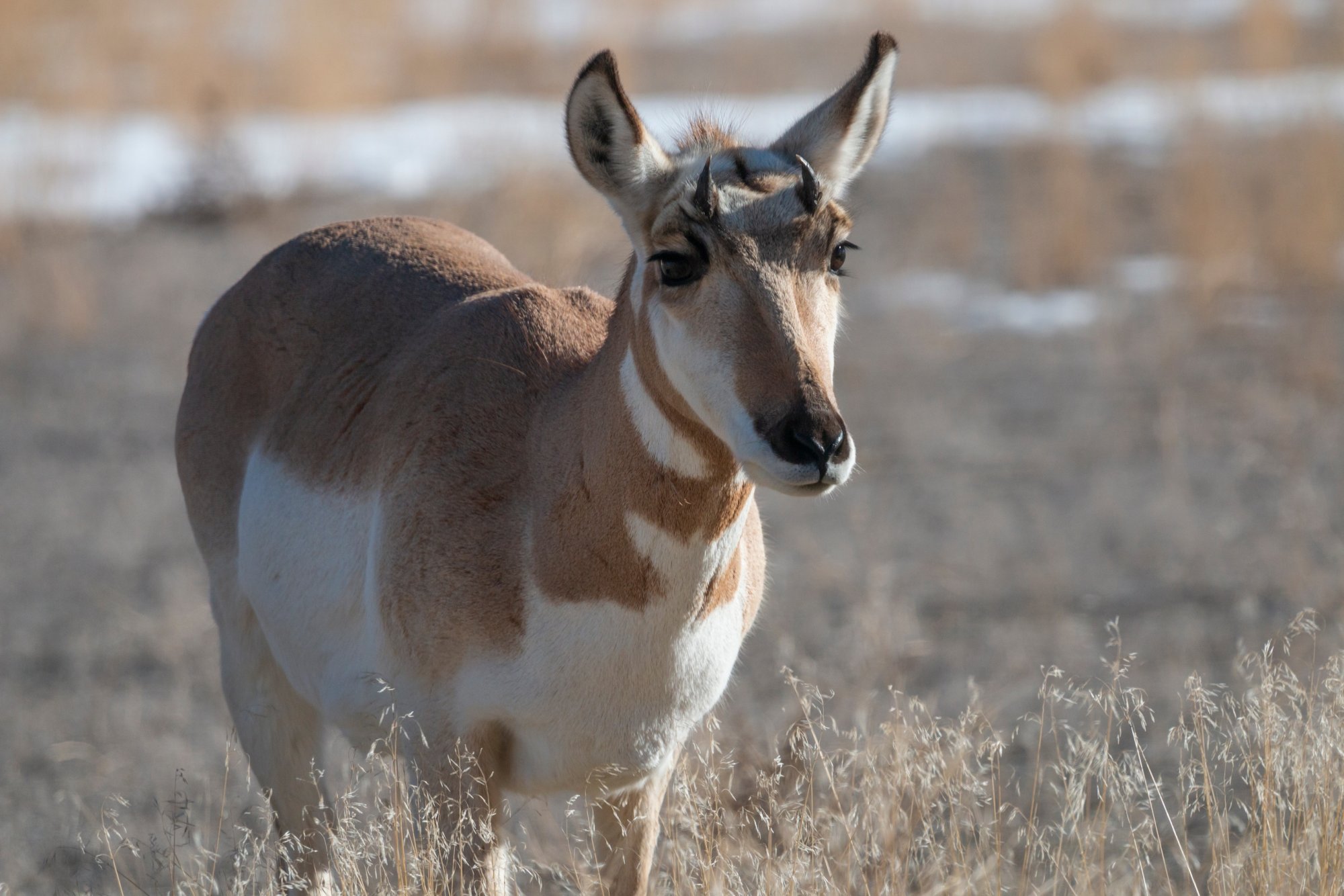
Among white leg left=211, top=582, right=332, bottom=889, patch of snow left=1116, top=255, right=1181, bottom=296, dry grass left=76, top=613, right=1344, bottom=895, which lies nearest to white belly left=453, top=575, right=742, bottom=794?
dry grass left=76, top=613, right=1344, bottom=895

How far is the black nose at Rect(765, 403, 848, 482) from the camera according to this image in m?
2.79

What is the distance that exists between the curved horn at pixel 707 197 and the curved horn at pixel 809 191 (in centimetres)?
19

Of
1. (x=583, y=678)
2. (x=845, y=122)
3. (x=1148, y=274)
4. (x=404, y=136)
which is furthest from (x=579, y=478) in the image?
(x=404, y=136)

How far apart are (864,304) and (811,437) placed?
9554mm

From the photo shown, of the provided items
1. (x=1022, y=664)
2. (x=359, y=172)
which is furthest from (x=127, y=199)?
(x=1022, y=664)

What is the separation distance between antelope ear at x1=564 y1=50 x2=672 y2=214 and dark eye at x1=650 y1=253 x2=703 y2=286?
1.02 feet

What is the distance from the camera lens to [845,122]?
140 inches

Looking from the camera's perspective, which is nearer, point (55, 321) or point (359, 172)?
point (55, 321)

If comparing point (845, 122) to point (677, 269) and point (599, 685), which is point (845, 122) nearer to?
point (677, 269)

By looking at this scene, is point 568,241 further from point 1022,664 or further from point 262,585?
point 262,585

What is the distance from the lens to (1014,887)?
4.04 meters

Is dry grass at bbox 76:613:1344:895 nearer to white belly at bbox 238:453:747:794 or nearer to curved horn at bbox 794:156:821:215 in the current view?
white belly at bbox 238:453:747:794

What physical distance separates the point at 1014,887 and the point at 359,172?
12218 mm

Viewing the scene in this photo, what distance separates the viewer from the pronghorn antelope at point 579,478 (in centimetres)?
312
